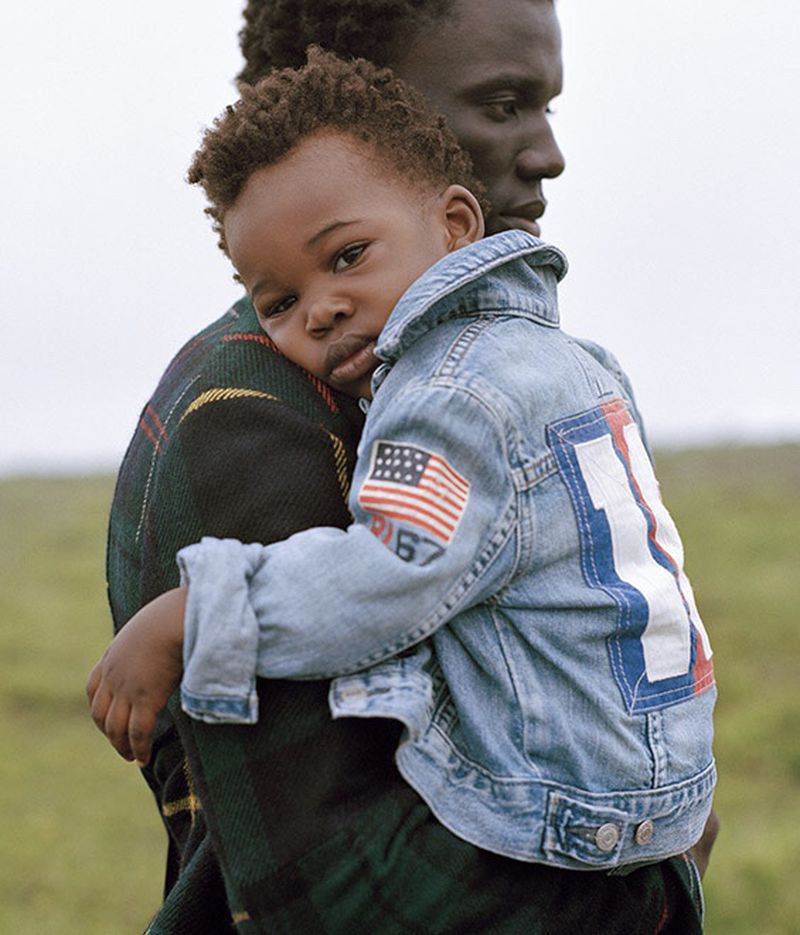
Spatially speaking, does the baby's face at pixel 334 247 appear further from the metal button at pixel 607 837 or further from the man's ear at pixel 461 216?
the metal button at pixel 607 837

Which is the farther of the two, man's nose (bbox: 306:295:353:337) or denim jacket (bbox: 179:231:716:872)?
man's nose (bbox: 306:295:353:337)

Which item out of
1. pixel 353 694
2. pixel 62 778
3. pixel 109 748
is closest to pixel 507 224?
pixel 353 694

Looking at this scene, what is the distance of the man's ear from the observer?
6.77ft

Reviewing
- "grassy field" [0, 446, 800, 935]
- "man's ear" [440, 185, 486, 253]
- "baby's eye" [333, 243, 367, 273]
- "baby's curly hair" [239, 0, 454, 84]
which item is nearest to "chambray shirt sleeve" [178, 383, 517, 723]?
"baby's eye" [333, 243, 367, 273]

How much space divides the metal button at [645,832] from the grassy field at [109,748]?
4585mm

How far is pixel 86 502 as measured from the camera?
53.7 feet

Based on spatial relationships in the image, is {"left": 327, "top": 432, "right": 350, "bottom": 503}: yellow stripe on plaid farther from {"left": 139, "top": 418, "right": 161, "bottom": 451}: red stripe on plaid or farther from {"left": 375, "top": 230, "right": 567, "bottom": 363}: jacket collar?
{"left": 139, "top": 418, "right": 161, "bottom": 451}: red stripe on plaid

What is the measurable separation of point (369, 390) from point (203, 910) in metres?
0.72

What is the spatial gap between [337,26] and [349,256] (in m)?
→ 0.45

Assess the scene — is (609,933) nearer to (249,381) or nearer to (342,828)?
(342,828)

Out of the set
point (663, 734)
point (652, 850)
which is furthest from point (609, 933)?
point (663, 734)

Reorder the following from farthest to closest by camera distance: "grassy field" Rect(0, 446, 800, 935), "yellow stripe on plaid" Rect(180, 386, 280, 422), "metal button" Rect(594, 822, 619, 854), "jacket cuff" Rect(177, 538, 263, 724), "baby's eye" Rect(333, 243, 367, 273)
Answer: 1. "grassy field" Rect(0, 446, 800, 935)
2. "baby's eye" Rect(333, 243, 367, 273)
3. "yellow stripe on plaid" Rect(180, 386, 280, 422)
4. "metal button" Rect(594, 822, 619, 854)
5. "jacket cuff" Rect(177, 538, 263, 724)

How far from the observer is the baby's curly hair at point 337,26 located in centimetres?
218

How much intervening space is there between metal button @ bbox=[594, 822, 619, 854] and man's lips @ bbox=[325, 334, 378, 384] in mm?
667
